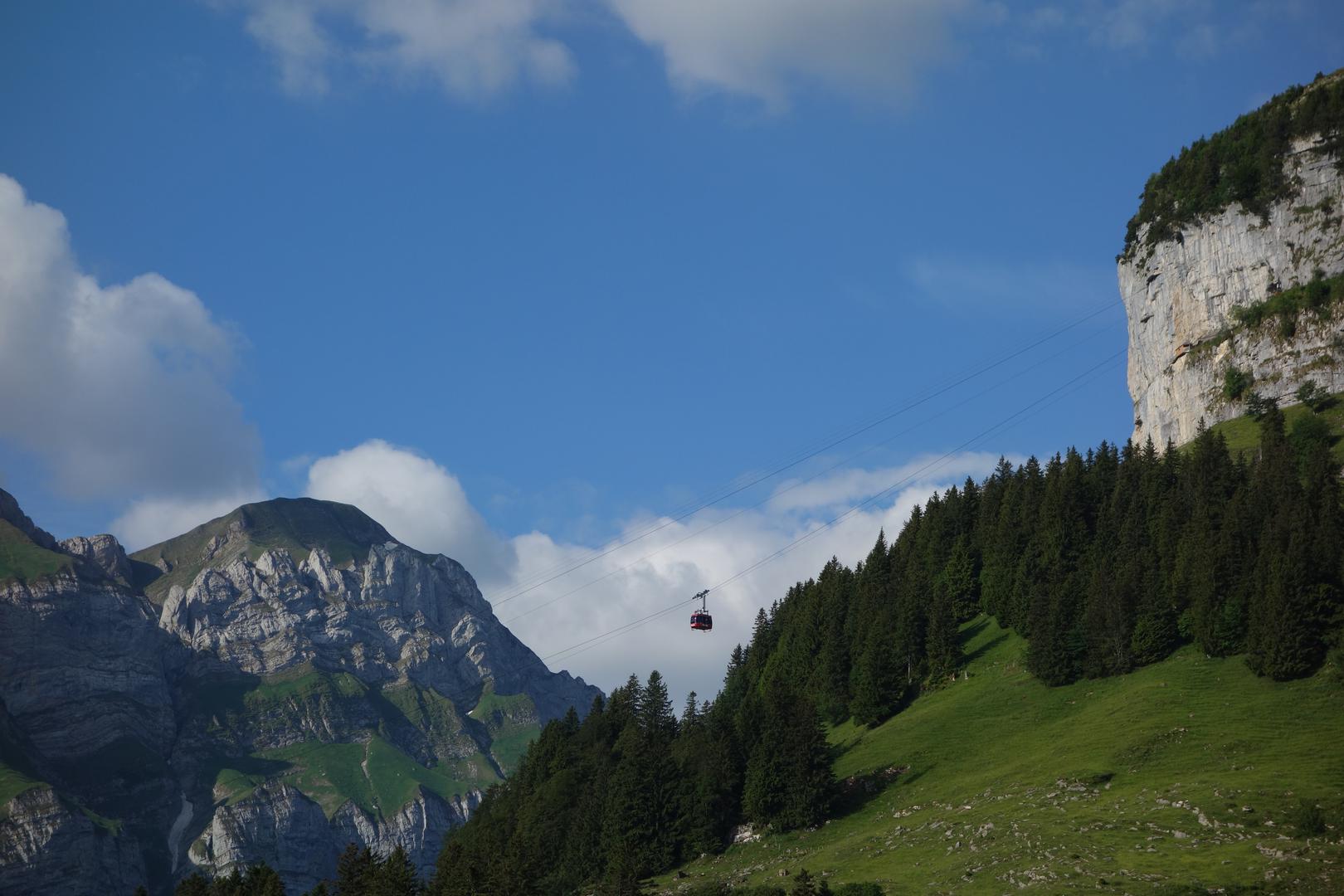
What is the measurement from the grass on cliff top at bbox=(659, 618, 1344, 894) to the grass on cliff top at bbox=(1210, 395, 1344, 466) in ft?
167

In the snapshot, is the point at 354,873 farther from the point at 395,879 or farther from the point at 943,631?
the point at 943,631

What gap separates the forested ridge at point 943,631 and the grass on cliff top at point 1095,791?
400 centimetres

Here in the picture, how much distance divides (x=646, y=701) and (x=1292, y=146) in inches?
5129

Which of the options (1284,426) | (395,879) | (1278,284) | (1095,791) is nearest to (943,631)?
(1095,791)

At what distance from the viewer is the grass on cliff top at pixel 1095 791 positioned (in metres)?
75.6

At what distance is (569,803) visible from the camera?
13975 centimetres

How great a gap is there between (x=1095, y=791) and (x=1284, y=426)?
86105mm

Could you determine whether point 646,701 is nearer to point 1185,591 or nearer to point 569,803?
point 569,803

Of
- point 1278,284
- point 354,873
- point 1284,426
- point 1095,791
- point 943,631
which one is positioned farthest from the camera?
point 1278,284

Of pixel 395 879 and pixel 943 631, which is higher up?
pixel 943 631

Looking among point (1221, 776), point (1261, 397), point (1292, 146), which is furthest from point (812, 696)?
point (1292, 146)

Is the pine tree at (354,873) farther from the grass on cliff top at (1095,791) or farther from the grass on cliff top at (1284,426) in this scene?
the grass on cliff top at (1284,426)

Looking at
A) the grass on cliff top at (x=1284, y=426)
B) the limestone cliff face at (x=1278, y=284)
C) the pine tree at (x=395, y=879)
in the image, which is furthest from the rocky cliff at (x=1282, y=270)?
the pine tree at (x=395, y=879)

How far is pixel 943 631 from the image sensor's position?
13675 cm
